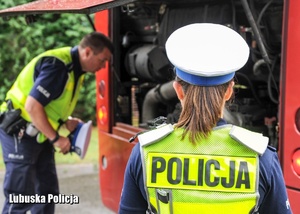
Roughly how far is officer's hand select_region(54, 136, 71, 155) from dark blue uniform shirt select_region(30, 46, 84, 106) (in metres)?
0.32

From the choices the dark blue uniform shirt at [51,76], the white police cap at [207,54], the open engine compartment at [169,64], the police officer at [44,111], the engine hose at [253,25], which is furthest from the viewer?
the police officer at [44,111]

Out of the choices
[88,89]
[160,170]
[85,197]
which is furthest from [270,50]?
[88,89]

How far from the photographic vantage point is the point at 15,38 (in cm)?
834

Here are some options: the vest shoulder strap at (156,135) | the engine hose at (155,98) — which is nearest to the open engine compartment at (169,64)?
the engine hose at (155,98)

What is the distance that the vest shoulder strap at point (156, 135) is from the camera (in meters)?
1.71

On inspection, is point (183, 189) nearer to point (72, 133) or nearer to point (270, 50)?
point (270, 50)

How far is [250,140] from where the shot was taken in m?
1.67

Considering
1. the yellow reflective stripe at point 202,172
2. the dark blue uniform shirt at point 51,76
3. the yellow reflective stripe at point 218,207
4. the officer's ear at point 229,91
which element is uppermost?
the officer's ear at point 229,91

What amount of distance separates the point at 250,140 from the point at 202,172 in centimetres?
18

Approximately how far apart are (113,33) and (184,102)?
8.43 ft

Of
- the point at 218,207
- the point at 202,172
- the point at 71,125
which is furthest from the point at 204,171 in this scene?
the point at 71,125

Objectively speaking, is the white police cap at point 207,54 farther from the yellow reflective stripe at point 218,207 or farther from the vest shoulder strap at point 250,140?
the yellow reflective stripe at point 218,207

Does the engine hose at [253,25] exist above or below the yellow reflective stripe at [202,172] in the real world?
above

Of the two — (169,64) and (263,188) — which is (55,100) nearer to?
(169,64)
